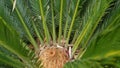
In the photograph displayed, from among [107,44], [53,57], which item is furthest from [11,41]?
[107,44]

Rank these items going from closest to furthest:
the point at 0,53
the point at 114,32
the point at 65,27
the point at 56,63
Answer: the point at 114,32, the point at 0,53, the point at 56,63, the point at 65,27

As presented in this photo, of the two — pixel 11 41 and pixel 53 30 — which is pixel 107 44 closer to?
pixel 11 41

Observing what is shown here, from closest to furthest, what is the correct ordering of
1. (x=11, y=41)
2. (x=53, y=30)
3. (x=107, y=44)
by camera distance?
(x=107, y=44)
(x=11, y=41)
(x=53, y=30)

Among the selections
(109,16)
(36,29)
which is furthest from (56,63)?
(109,16)

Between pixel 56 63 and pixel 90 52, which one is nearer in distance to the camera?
pixel 90 52

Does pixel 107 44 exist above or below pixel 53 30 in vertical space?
above

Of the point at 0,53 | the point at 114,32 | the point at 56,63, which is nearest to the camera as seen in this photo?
the point at 114,32

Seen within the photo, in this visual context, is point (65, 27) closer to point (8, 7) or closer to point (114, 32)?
point (8, 7)

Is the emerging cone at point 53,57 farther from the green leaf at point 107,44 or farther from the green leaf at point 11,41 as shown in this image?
the green leaf at point 107,44
